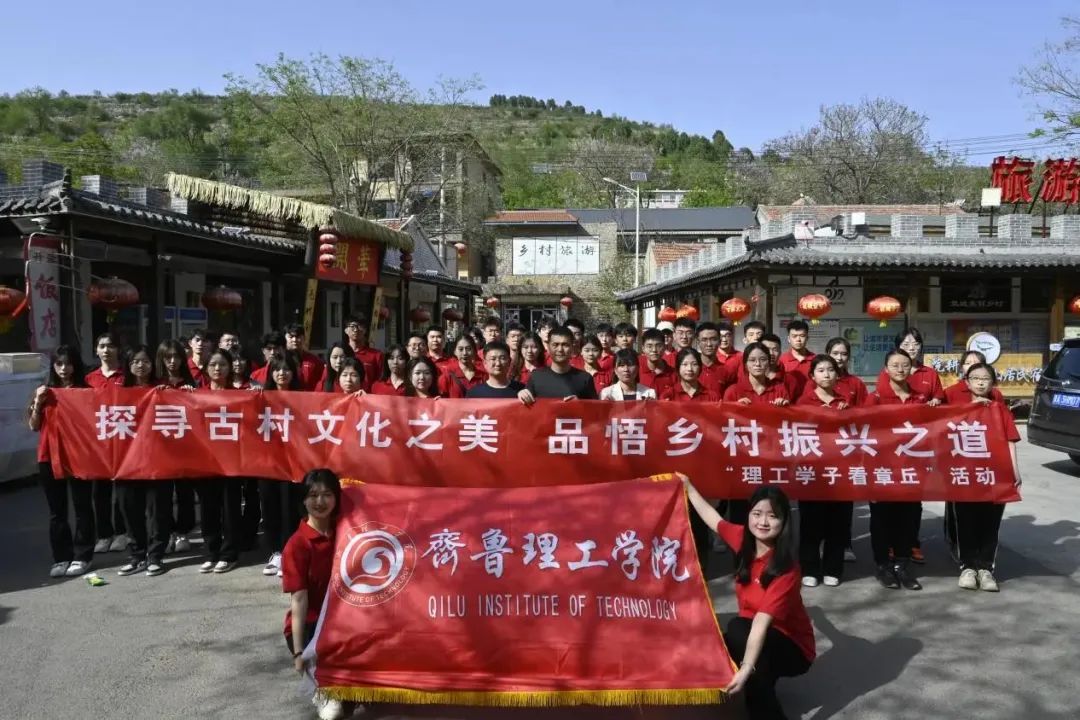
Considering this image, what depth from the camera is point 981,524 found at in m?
5.30

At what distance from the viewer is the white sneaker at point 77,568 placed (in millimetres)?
5410

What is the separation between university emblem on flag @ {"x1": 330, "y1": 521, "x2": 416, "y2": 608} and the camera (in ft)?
11.7

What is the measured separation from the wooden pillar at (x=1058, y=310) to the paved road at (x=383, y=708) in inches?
465

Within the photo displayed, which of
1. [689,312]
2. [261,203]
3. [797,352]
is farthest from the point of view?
[689,312]

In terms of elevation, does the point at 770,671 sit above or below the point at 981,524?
below

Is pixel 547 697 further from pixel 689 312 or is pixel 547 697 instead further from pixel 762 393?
pixel 689 312

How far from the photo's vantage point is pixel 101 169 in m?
38.7

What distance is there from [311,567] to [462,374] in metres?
3.00

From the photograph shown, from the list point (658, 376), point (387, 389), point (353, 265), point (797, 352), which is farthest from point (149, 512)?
point (353, 265)

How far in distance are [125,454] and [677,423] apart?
3718 mm

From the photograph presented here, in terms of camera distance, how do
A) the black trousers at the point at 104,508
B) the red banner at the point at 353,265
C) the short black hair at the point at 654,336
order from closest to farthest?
the black trousers at the point at 104,508
the short black hair at the point at 654,336
the red banner at the point at 353,265

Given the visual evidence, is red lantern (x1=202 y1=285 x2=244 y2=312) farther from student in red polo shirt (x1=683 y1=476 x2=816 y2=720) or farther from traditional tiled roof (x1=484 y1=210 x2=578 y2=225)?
traditional tiled roof (x1=484 y1=210 x2=578 y2=225)

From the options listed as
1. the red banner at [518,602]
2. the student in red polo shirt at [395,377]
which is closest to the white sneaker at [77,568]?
the student in red polo shirt at [395,377]

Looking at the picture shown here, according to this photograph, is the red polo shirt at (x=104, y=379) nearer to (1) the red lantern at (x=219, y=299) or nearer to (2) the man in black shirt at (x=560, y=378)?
(2) the man in black shirt at (x=560, y=378)
